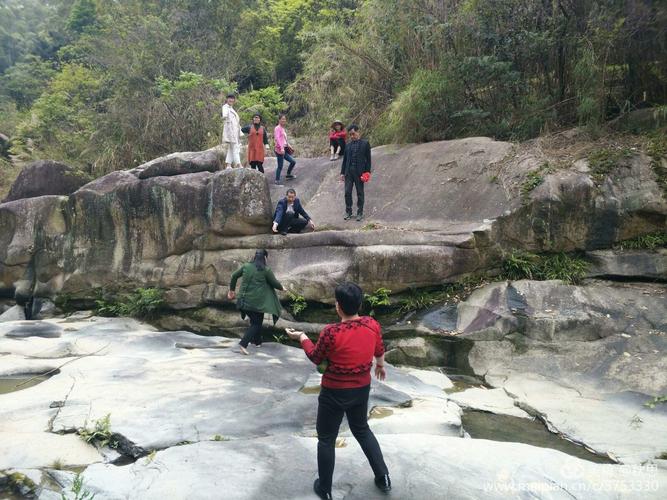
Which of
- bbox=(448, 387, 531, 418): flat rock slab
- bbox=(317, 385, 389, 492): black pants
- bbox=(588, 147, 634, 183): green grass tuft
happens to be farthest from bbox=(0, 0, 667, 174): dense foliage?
bbox=(317, 385, 389, 492): black pants

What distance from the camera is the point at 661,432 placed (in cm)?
543

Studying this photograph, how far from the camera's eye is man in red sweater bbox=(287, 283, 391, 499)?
3.68 meters

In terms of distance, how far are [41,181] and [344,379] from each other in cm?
1168

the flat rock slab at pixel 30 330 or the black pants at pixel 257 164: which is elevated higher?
the black pants at pixel 257 164

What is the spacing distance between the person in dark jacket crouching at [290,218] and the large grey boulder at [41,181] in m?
6.26

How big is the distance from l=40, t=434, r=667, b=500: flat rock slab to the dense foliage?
723 cm

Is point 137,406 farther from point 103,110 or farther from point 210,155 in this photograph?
point 103,110

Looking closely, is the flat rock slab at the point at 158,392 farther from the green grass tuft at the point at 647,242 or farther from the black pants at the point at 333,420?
the green grass tuft at the point at 647,242

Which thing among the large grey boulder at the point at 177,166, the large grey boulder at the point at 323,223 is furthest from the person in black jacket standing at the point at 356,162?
the large grey boulder at the point at 177,166

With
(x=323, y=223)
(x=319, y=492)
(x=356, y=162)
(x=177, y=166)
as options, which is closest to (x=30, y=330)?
(x=177, y=166)

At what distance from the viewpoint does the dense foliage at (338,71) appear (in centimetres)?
992

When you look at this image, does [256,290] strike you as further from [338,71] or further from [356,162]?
[338,71]

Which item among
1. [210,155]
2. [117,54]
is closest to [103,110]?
[117,54]

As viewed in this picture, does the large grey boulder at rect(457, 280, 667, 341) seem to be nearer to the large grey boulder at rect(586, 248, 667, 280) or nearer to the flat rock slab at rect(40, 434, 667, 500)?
the large grey boulder at rect(586, 248, 667, 280)
